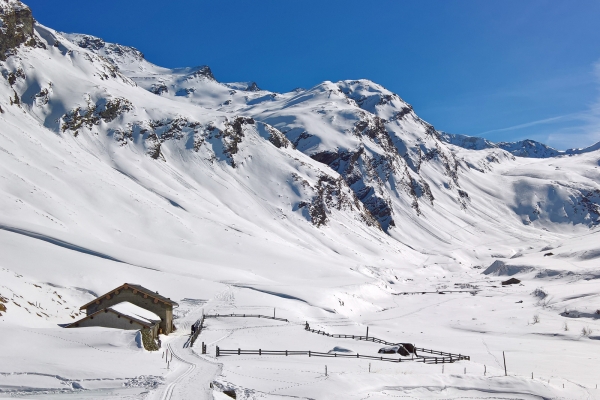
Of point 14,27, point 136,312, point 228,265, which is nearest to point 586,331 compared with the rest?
point 136,312

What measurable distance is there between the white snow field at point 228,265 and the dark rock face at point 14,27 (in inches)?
20.1

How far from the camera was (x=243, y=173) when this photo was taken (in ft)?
424

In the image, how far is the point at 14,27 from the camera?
12144 cm

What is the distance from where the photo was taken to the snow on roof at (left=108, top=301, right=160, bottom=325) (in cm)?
3356

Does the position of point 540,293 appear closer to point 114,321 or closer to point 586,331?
point 586,331

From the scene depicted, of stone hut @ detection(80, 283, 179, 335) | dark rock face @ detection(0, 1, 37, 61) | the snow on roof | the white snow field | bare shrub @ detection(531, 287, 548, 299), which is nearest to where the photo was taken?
the white snow field

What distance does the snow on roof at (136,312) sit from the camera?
3356 cm

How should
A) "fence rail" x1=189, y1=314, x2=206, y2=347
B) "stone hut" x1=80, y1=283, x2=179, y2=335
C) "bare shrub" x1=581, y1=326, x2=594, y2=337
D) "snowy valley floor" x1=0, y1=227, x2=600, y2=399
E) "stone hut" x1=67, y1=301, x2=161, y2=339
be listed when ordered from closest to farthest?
"snowy valley floor" x1=0, y1=227, x2=600, y2=399
"stone hut" x1=67, y1=301, x2=161, y2=339
"fence rail" x1=189, y1=314, x2=206, y2=347
"stone hut" x1=80, y1=283, x2=179, y2=335
"bare shrub" x1=581, y1=326, x2=594, y2=337

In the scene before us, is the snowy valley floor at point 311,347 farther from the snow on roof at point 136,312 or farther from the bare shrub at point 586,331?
the snow on roof at point 136,312

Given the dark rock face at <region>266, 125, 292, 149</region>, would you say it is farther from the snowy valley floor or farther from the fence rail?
the fence rail

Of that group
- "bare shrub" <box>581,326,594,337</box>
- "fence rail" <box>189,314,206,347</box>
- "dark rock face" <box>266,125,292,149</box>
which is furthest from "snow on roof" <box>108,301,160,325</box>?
"dark rock face" <box>266,125,292,149</box>

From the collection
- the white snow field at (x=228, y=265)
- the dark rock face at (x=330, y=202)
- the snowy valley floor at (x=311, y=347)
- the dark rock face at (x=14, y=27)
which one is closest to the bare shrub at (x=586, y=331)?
the white snow field at (x=228, y=265)

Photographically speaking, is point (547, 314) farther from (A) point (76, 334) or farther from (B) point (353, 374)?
(A) point (76, 334)

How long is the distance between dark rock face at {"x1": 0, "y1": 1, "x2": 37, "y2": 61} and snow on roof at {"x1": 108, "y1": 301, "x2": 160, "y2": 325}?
103654 mm
